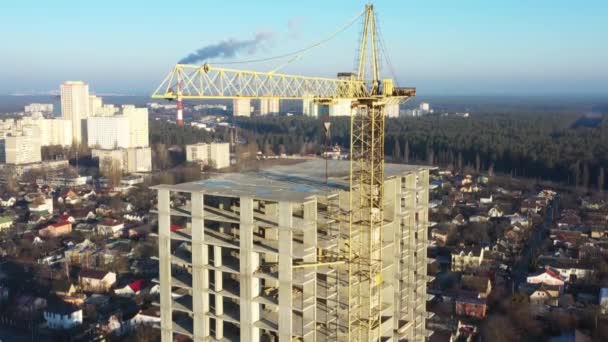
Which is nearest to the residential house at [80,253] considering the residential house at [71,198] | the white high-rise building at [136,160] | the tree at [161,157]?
the residential house at [71,198]

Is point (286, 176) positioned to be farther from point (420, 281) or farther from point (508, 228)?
point (508, 228)

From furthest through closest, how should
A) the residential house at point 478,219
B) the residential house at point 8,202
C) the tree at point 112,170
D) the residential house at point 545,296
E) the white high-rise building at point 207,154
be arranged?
the white high-rise building at point 207,154 → the tree at point 112,170 → the residential house at point 8,202 → the residential house at point 478,219 → the residential house at point 545,296

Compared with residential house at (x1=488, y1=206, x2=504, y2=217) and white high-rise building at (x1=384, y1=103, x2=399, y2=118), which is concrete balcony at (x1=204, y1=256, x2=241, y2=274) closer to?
white high-rise building at (x1=384, y1=103, x2=399, y2=118)

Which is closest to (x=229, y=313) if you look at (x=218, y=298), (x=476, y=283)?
(x=218, y=298)

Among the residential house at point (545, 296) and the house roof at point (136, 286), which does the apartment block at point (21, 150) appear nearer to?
the house roof at point (136, 286)

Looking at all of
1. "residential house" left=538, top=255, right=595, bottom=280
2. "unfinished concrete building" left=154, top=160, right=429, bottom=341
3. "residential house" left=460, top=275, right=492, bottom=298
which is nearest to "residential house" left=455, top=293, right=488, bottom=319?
"residential house" left=460, top=275, right=492, bottom=298

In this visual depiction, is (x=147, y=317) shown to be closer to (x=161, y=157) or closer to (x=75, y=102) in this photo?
(x=161, y=157)

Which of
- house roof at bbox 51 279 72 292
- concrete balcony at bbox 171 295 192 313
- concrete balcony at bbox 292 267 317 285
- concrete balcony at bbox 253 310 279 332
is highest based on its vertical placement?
concrete balcony at bbox 292 267 317 285
